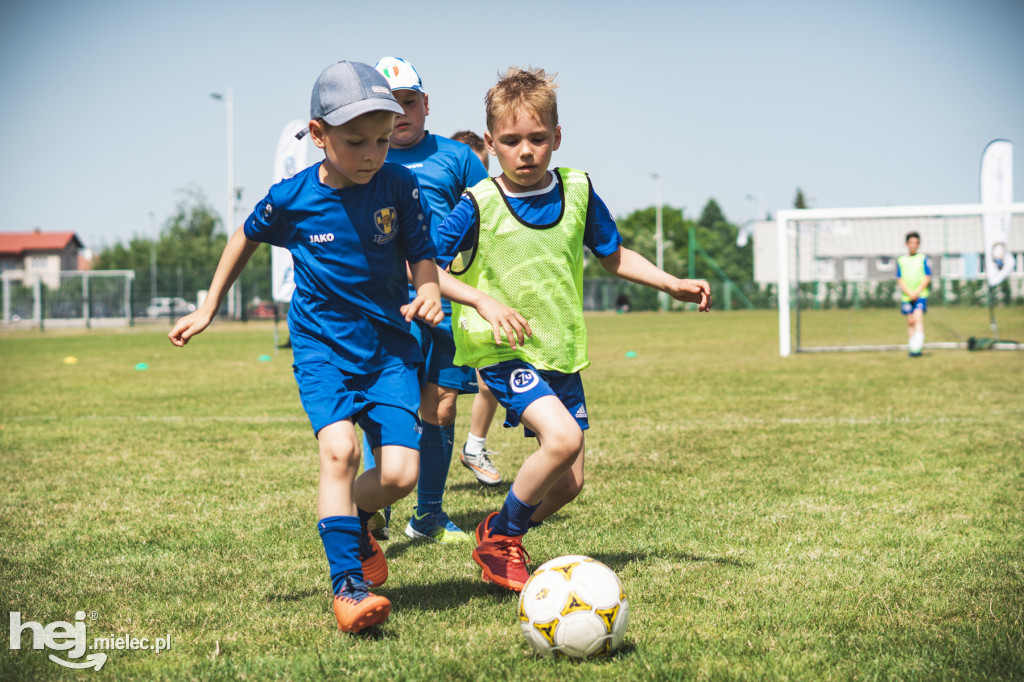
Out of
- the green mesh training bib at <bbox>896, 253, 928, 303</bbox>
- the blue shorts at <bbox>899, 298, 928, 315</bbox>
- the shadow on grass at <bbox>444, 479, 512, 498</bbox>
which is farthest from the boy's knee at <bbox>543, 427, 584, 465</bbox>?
the green mesh training bib at <bbox>896, 253, 928, 303</bbox>

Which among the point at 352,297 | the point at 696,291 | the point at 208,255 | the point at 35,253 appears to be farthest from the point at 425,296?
the point at 35,253

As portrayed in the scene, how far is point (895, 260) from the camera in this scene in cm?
2603

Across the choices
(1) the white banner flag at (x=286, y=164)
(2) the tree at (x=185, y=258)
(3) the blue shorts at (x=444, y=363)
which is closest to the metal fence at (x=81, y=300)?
(2) the tree at (x=185, y=258)

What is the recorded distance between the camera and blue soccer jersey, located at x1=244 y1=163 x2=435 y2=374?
11.1ft

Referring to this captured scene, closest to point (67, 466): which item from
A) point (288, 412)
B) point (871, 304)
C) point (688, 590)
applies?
point (288, 412)

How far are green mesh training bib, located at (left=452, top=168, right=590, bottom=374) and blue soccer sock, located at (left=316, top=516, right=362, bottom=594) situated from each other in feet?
2.95

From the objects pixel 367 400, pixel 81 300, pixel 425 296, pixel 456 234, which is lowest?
pixel 367 400

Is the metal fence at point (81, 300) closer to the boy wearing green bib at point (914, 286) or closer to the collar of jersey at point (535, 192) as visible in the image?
the boy wearing green bib at point (914, 286)

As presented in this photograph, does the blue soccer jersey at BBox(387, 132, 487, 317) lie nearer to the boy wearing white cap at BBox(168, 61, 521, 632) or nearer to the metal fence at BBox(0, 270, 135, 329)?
the boy wearing white cap at BBox(168, 61, 521, 632)

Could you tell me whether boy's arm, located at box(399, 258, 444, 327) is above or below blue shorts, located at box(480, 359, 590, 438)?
above

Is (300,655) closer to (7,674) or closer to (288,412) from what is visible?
(7,674)

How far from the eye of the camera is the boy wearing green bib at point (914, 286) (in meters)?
16.6

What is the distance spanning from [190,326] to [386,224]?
81 centimetres

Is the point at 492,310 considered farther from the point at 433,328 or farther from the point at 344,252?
the point at 433,328
